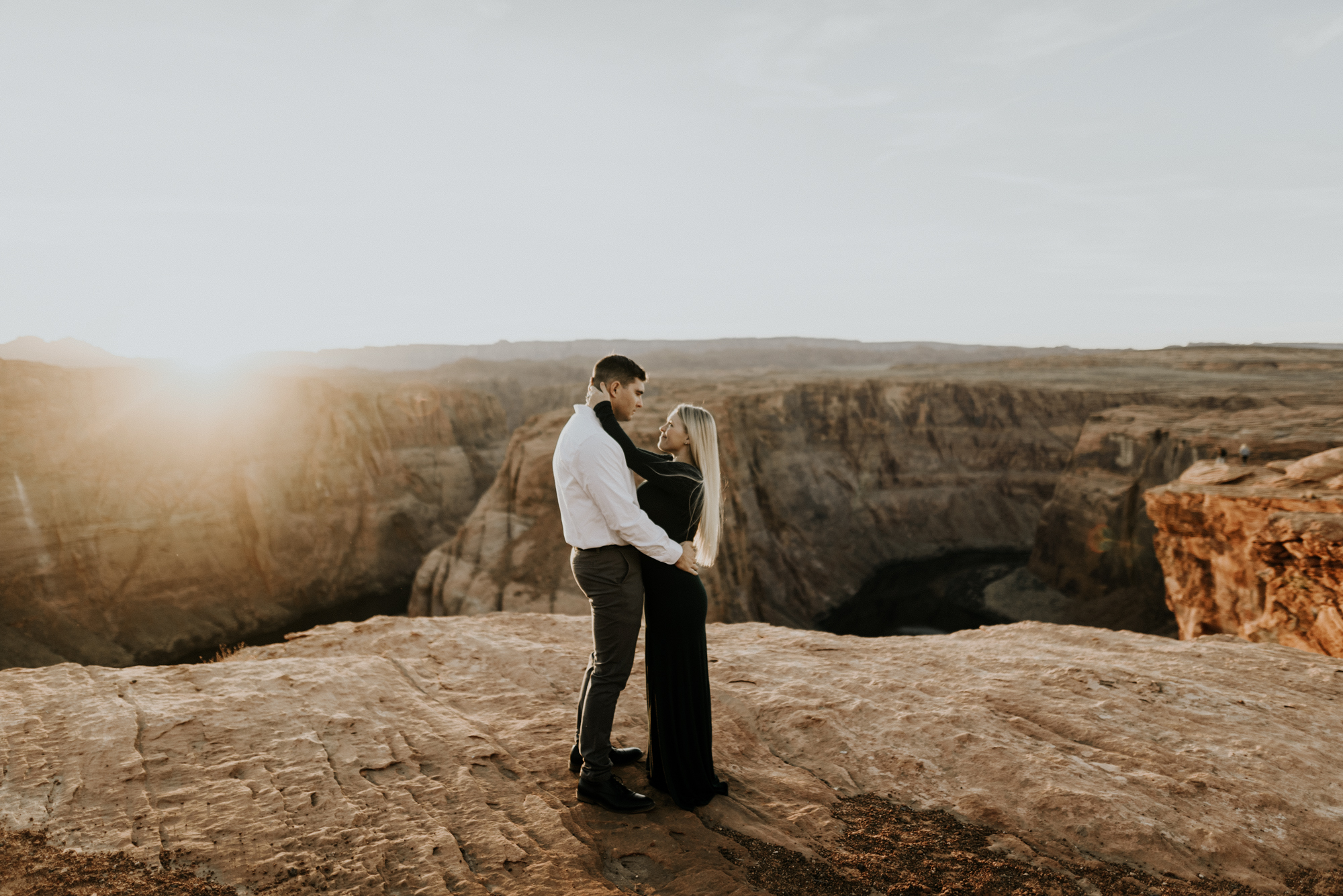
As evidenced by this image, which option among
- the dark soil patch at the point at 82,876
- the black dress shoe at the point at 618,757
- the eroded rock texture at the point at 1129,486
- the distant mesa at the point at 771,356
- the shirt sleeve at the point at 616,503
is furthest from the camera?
the distant mesa at the point at 771,356

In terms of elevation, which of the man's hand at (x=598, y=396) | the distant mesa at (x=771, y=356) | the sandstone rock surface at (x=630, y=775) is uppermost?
the distant mesa at (x=771, y=356)

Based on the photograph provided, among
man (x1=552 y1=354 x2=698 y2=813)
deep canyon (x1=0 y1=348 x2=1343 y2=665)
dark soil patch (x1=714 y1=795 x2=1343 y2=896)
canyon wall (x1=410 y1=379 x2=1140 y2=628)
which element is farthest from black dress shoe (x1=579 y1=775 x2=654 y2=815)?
canyon wall (x1=410 y1=379 x2=1140 y2=628)

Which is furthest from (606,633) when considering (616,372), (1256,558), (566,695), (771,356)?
(771,356)

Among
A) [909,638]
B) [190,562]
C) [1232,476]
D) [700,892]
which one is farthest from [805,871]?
[190,562]

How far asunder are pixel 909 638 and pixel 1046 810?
13.6 feet

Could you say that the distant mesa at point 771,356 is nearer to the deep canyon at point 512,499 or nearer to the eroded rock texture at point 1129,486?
the deep canyon at point 512,499

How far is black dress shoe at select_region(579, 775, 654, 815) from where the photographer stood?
344 cm

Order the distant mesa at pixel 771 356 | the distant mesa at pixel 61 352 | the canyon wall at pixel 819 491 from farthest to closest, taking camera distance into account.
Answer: the distant mesa at pixel 771 356 < the distant mesa at pixel 61 352 < the canyon wall at pixel 819 491

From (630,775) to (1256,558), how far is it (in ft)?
44.9

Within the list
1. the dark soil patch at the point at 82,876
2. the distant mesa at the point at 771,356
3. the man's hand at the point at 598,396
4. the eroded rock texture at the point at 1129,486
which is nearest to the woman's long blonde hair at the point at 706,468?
the man's hand at the point at 598,396

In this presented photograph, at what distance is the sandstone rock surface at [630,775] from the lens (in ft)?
10.1

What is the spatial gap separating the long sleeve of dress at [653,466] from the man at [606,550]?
48 mm

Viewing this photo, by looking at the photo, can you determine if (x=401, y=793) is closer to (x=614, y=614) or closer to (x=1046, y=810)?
(x=614, y=614)

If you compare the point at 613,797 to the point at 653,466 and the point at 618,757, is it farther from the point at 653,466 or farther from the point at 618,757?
the point at 653,466
